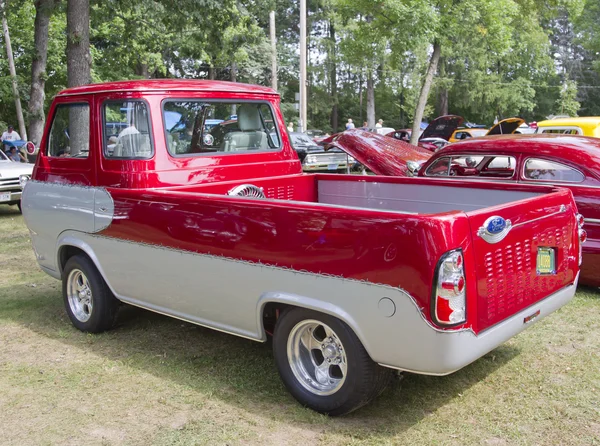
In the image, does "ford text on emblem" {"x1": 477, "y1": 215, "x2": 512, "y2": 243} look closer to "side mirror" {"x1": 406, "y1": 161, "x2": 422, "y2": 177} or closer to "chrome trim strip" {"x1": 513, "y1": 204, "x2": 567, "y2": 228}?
"chrome trim strip" {"x1": 513, "y1": 204, "x2": 567, "y2": 228}

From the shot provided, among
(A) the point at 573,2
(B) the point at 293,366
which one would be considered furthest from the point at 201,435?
(A) the point at 573,2

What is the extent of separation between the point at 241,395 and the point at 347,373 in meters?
0.94

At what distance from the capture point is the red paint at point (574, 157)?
19.4ft

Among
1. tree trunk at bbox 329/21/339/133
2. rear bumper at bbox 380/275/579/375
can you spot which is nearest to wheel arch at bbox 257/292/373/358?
rear bumper at bbox 380/275/579/375

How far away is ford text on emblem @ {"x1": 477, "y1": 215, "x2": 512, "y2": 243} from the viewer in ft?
11.0

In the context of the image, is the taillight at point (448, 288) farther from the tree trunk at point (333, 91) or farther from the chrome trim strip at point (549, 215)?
the tree trunk at point (333, 91)

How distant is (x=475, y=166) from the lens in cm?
754

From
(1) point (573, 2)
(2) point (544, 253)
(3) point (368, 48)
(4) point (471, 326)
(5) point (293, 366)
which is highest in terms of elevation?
(1) point (573, 2)

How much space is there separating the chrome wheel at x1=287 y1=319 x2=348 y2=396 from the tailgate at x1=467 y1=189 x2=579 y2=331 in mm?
913

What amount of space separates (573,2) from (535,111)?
28051mm

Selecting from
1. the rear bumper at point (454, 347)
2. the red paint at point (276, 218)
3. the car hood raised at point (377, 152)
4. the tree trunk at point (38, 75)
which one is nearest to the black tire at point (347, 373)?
the rear bumper at point (454, 347)

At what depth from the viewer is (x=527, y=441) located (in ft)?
11.5

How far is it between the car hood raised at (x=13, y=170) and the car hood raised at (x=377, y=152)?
6581mm

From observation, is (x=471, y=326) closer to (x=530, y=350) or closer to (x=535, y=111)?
(x=530, y=350)
